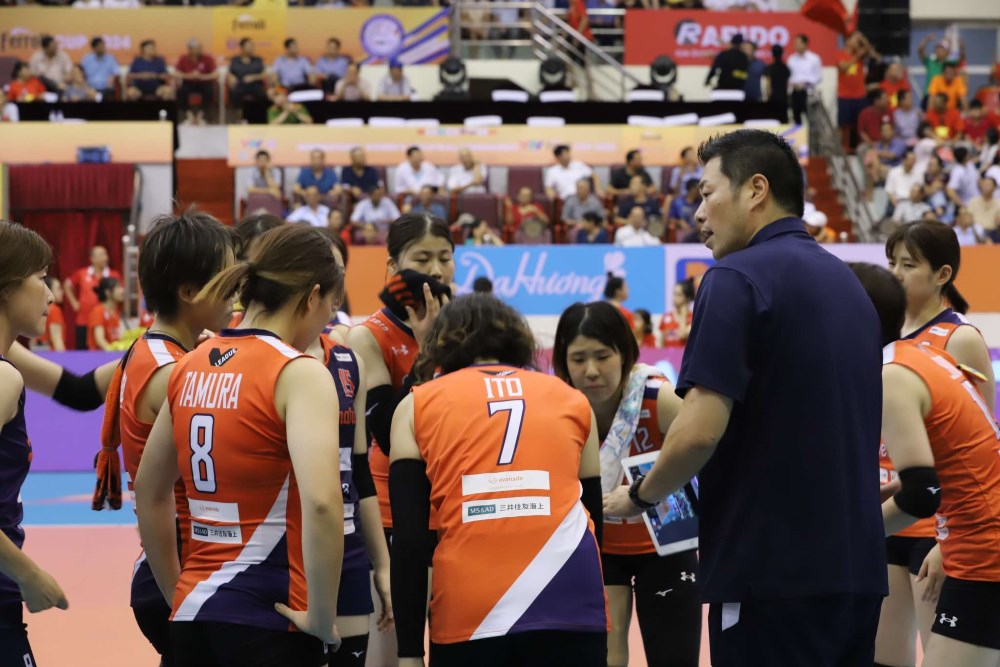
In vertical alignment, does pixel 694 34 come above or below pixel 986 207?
above

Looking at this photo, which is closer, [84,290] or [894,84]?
[84,290]

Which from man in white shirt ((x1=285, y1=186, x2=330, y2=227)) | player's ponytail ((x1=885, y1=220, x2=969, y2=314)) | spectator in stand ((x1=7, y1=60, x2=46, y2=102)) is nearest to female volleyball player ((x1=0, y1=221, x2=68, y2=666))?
player's ponytail ((x1=885, y1=220, x2=969, y2=314))

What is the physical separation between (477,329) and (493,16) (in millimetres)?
21814

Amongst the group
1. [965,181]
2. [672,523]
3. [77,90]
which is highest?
[77,90]

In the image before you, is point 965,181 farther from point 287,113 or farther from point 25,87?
point 25,87

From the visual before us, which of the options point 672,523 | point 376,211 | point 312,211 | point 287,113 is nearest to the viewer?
point 672,523

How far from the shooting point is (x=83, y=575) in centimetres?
845

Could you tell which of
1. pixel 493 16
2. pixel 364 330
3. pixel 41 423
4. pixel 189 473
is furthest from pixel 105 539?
pixel 493 16

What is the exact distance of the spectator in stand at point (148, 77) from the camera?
21750mm

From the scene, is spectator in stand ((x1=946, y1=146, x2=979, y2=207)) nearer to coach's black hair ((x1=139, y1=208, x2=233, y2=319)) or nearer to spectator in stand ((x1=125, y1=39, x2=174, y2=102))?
spectator in stand ((x1=125, y1=39, x2=174, y2=102))

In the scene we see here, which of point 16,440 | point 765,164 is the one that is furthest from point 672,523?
point 16,440

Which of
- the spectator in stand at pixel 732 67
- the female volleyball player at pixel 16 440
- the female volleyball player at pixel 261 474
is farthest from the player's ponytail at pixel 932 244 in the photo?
the spectator in stand at pixel 732 67

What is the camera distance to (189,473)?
3.05m

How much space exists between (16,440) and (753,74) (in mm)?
20119
